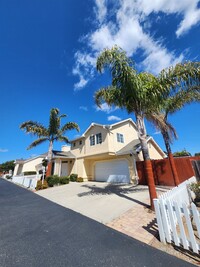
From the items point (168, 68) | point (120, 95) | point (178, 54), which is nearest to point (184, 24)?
point (178, 54)

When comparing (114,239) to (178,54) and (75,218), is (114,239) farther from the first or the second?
(178,54)

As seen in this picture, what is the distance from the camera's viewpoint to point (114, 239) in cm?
403

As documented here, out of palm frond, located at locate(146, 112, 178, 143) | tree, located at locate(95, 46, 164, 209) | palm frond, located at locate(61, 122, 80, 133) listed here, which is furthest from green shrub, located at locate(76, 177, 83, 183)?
tree, located at locate(95, 46, 164, 209)

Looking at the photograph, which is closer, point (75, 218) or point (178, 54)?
point (75, 218)

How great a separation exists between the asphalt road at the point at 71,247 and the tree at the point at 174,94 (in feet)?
22.0

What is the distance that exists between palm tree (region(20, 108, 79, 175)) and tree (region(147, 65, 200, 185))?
11.8 meters

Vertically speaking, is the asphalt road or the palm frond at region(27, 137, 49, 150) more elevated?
the palm frond at region(27, 137, 49, 150)

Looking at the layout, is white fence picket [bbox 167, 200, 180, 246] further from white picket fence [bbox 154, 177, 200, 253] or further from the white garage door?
the white garage door

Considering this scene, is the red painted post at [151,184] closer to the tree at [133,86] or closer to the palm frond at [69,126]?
the tree at [133,86]

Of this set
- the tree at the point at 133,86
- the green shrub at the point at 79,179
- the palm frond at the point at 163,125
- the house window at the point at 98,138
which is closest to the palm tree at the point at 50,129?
the house window at the point at 98,138

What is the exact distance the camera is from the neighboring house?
51.1 feet

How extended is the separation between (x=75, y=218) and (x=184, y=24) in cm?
1205

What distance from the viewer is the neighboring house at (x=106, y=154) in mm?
15586

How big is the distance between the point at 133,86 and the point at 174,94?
13.3ft
